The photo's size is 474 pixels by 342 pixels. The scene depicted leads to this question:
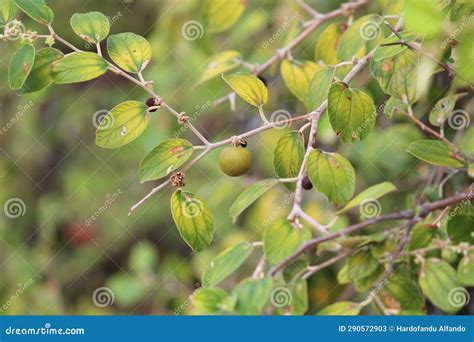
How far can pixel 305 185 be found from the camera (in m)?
1.10

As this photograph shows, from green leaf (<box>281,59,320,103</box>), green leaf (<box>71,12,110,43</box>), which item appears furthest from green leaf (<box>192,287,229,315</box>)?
green leaf (<box>281,59,320,103</box>)

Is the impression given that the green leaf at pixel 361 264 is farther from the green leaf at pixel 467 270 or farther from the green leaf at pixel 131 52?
the green leaf at pixel 131 52

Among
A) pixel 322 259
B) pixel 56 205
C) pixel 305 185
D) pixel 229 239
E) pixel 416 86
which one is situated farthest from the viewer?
pixel 56 205

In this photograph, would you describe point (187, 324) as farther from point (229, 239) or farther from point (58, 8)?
point (58, 8)

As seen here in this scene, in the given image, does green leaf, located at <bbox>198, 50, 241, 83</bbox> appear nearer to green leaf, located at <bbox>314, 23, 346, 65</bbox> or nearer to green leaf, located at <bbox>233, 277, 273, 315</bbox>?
green leaf, located at <bbox>314, 23, 346, 65</bbox>

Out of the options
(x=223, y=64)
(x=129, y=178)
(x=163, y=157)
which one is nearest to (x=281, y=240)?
(x=163, y=157)

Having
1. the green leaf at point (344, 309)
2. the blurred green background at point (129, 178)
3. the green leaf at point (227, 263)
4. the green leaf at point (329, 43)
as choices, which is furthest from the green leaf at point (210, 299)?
the blurred green background at point (129, 178)

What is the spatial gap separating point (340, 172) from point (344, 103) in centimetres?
10

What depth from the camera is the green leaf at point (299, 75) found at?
139 cm

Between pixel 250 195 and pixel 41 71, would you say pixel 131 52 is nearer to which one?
pixel 41 71

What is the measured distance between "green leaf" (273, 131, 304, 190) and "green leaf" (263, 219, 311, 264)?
0.34ft

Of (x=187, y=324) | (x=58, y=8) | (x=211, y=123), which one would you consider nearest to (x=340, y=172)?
(x=187, y=324)

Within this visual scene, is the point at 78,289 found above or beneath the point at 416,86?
beneath

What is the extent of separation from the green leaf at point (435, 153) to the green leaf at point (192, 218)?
33cm
